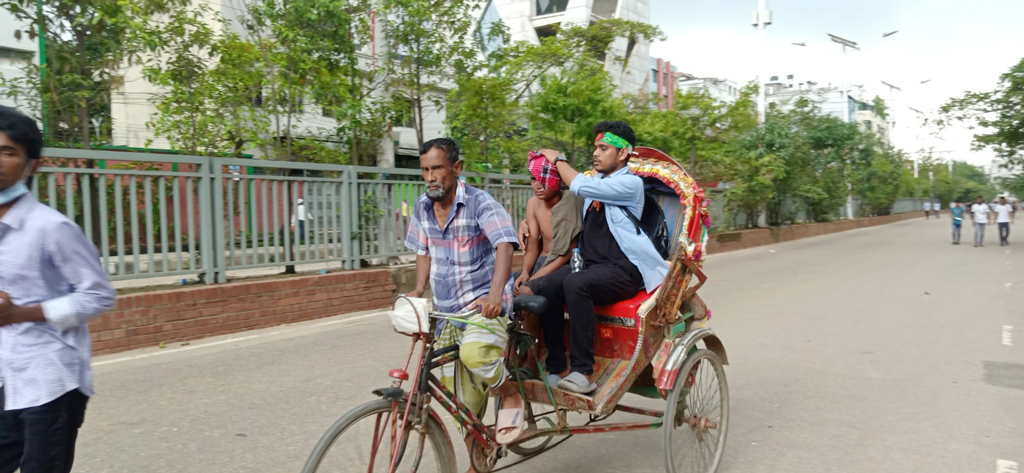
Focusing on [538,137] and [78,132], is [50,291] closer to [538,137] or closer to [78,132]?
[78,132]

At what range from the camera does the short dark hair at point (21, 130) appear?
84.0 inches

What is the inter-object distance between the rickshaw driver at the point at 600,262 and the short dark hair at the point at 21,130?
2214 mm

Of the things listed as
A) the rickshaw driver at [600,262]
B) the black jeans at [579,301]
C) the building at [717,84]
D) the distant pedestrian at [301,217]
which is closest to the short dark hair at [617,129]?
the rickshaw driver at [600,262]

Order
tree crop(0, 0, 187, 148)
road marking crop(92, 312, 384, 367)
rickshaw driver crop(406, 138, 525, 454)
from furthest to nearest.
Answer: tree crop(0, 0, 187, 148) < road marking crop(92, 312, 384, 367) < rickshaw driver crop(406, 138, 525, 454)

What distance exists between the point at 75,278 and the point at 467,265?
1.57m

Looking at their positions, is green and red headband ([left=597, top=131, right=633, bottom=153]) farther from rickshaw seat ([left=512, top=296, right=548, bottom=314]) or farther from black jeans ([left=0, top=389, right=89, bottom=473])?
black jeans ([left=0, top=389, right=89, bottom=473])

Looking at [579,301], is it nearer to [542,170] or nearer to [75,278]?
[542,170]

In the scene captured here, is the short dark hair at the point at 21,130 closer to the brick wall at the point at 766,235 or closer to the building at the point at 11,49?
the building at the point at 11,49

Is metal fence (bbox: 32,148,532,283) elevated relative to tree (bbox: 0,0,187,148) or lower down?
lower down

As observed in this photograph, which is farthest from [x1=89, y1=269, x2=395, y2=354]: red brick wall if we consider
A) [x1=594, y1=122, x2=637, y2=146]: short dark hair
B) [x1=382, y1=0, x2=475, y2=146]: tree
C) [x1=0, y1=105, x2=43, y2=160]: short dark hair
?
[x1=594, y1=122, x2=637, y2=146]: short dark hair

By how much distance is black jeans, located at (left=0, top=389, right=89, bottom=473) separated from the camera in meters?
2.17

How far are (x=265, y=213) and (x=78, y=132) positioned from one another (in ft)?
15.1

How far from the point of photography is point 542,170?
4.09 meters

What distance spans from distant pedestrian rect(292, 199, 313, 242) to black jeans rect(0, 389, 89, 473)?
281 inches
